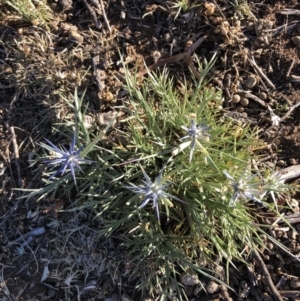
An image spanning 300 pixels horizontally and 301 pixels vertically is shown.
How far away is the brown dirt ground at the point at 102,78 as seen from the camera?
2459mm

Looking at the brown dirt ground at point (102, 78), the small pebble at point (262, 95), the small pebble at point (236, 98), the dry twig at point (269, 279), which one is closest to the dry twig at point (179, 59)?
the brown dirt ground at point (102, 78)

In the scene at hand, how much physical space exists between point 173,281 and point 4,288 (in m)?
0.88

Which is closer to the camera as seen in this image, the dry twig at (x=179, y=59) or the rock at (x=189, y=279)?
the rock at (x=189, y=279)

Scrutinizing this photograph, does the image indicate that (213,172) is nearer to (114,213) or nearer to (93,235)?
(114,213)

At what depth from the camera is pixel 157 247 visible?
2312 mm

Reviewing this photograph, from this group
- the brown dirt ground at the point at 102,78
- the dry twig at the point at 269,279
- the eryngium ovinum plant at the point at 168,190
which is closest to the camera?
the eryngium ovinum plant at the point at 168,190

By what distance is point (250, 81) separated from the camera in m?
2.53

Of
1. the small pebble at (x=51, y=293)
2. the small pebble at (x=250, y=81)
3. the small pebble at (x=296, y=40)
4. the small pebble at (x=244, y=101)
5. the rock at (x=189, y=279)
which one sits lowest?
the small pebble at (x=51, y=293)

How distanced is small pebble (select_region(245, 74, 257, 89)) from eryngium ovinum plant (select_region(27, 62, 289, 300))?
0.80ft

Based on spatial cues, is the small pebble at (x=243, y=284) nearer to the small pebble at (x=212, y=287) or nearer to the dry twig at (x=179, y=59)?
the small pebble at (x=212, y=287)

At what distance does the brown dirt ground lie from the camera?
2.46 metres

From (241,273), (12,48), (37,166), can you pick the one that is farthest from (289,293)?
(12,48)

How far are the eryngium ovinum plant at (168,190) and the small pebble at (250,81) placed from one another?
0.24m

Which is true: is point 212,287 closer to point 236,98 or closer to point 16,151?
point 236,98
